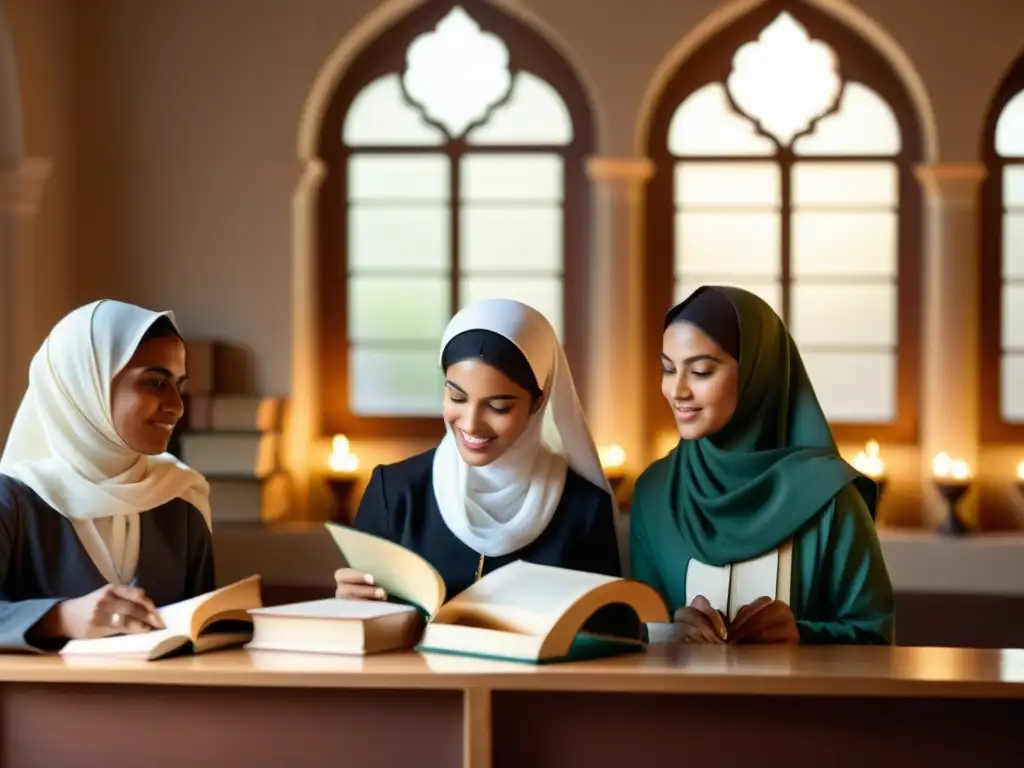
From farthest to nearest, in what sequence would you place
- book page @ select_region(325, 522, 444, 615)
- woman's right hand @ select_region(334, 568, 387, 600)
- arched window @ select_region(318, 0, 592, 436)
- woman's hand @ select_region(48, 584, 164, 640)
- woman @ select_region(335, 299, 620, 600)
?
arched window @ select_region(318, 0, 592, 436), woman @ select_region(335, 299, 620, 600), woman's right hand @ select_region(334, 568, 387, 600), book page @ select_region(325, 522, 444, 615), woman's hand @ select_region(48, 584, 164, 640)

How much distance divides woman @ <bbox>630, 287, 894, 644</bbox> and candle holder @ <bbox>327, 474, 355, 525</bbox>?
2.45m

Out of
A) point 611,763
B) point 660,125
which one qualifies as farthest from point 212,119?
point 611,763

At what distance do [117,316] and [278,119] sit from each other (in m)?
3.07

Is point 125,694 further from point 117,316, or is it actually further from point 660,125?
point 660,125

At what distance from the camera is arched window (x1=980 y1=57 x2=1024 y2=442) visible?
215 inches

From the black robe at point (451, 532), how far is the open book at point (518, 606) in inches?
13.4

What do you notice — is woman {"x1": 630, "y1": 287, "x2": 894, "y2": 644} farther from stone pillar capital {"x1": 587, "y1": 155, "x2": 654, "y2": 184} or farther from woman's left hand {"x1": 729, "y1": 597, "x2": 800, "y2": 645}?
stone pillar capital {"x1": 587, "y1": 155, "x2": 654, "y2": 184}

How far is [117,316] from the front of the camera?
2.52m

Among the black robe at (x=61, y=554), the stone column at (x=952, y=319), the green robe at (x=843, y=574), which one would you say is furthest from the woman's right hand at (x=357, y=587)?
the stone column at (x=952, y=319)

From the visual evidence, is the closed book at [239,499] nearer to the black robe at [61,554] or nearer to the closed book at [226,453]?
the closed book at [226,453]

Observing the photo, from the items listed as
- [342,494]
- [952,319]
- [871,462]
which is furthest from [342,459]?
[952,319]

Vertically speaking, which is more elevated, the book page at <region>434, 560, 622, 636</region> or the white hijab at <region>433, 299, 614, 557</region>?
the white hijab at <region>433, 299, 614, 557</region>

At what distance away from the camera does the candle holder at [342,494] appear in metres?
5.14

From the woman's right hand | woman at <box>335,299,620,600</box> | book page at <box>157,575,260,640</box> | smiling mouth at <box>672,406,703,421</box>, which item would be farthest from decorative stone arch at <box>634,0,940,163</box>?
book page at <box>157,575,260,640</box>
